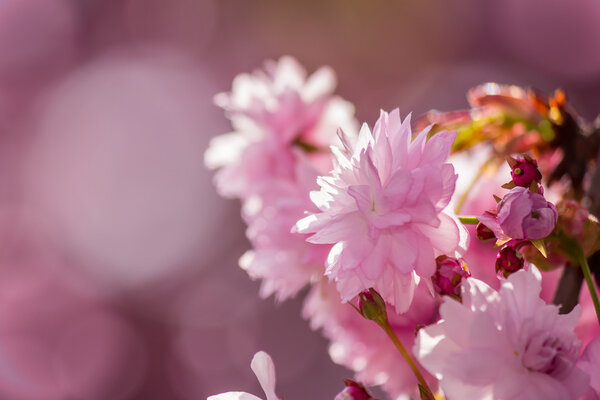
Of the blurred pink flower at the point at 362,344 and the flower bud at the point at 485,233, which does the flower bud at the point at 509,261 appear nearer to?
the flower bud at the point at 485,233

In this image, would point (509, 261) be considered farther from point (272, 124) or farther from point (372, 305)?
point (272, 124)

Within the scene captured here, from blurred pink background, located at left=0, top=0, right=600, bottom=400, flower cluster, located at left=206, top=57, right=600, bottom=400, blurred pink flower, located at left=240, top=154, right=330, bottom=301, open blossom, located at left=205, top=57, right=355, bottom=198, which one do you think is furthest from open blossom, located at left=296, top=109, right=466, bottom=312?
blurred pink background, located at left=0, top=0, right=600, bottom=400

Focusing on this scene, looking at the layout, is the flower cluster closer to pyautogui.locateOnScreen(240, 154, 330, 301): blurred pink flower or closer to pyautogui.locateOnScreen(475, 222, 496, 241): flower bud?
pyautogui.locateOnScreen(475, 222, 496, 241): flower bud

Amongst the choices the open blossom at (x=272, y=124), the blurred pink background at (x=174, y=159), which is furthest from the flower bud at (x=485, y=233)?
the blurred pink background at (x=174, y=159)

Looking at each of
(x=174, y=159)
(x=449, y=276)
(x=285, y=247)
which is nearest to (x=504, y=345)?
(x=449, y=276)

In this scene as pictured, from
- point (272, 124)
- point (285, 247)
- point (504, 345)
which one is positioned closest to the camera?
point (504, 345)

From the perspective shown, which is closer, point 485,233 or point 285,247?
point 485,233

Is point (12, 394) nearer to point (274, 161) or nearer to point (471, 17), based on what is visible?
point (274, 161)
